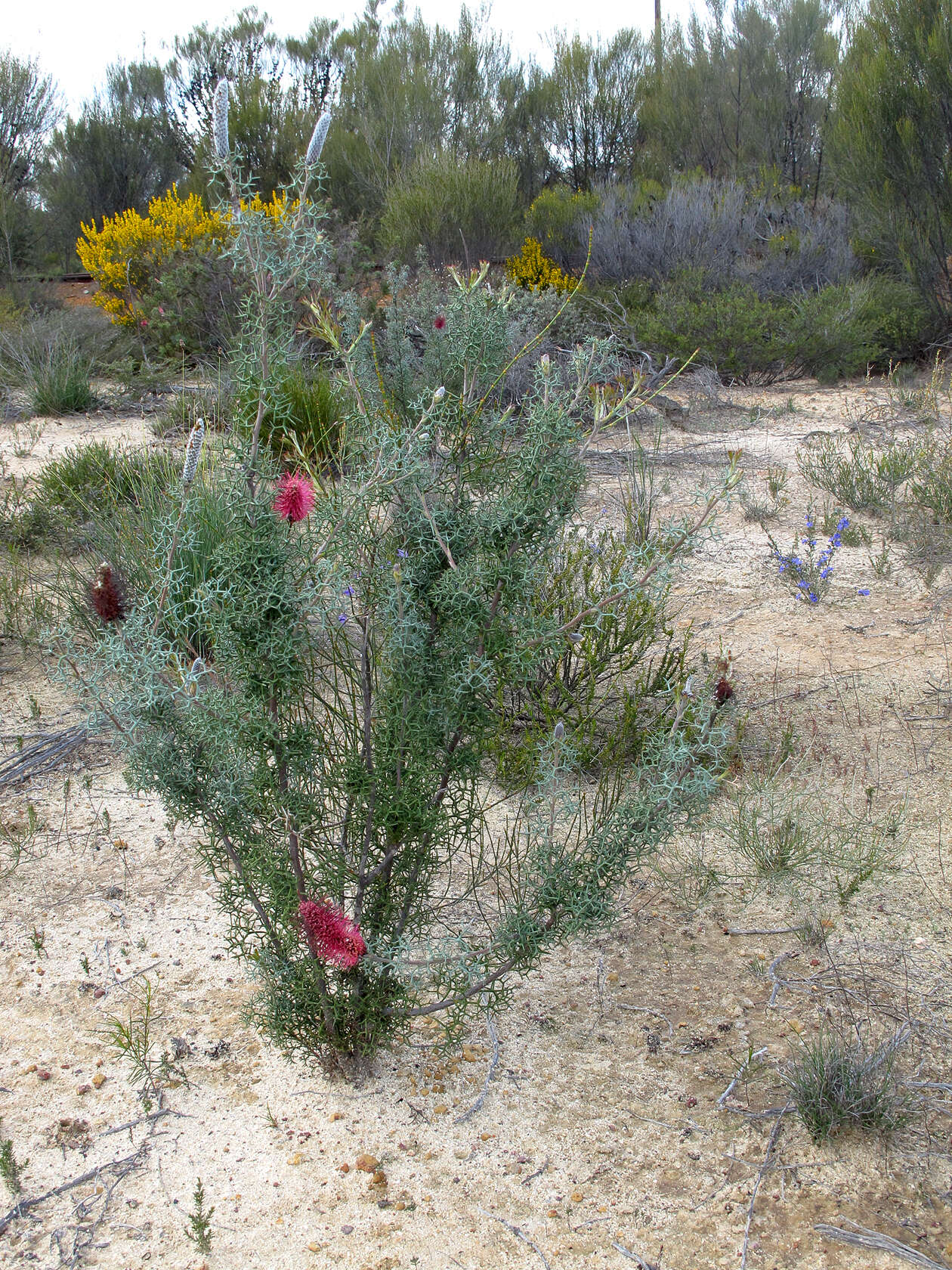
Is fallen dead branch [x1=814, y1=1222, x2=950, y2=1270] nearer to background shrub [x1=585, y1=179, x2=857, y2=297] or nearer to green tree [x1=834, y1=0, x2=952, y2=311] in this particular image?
background shrub [x1=585, y1=179, x2=857, y2=297]

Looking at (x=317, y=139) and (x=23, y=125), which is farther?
(x=23, y=125)

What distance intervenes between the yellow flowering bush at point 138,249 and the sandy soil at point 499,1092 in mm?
7659

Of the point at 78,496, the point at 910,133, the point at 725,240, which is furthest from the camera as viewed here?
the point at 725,240

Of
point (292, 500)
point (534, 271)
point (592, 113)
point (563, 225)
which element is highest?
point (592, 113)

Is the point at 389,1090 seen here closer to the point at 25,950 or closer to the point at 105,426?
the point at 25,950

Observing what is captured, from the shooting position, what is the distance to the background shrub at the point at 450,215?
10781mm

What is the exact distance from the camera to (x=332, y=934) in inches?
66.7

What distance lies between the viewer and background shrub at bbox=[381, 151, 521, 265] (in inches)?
424

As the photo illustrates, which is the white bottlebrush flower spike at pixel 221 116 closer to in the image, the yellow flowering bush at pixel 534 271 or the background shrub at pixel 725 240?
the background shrub at pixel 725 240

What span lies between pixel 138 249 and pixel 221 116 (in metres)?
9.17

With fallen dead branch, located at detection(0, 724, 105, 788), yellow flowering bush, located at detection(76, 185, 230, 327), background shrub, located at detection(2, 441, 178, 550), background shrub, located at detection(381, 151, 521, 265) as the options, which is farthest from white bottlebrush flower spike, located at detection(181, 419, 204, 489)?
background shrub, located at detection(381, 151, 521, 265)

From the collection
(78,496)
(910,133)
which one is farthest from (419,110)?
(78,496)

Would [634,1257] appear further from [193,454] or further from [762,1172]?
[193,454]

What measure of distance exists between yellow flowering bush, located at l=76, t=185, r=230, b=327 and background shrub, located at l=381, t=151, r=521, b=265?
197cm
